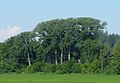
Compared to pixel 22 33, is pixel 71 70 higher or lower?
lower

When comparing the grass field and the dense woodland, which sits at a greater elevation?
the dense woodland

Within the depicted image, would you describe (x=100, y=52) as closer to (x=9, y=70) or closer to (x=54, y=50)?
(x=54, y=50)

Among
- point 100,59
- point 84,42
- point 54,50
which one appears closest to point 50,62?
point 54,50

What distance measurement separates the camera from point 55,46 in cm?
8300

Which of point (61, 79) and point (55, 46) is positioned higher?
point (55, 46)

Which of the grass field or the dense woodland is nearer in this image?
the grass field

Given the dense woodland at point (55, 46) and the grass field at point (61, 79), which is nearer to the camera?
the grass field at point (61, 79)

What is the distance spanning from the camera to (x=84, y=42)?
3258 inches

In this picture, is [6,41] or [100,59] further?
[6,41]

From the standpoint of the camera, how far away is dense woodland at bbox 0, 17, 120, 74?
8082cm

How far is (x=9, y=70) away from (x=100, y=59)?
16.9 meters

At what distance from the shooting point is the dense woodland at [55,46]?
8082 centimetres

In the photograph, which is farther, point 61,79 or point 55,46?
point 55,46

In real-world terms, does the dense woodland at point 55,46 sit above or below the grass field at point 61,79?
above
